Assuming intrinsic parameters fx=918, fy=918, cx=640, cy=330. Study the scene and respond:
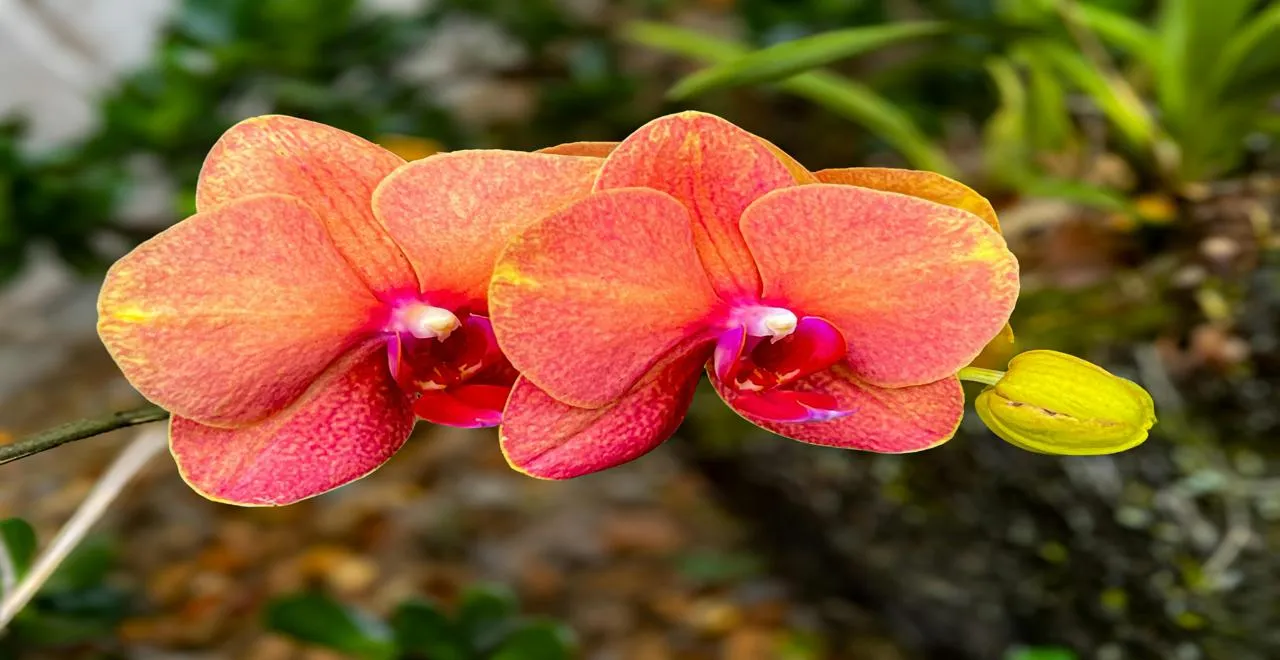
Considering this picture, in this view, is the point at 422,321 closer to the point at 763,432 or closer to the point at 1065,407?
the point at 1065,407

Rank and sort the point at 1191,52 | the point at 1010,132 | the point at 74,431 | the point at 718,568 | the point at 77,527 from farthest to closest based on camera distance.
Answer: the point at 718,568 → the point at 1010,132 → the point at 1191,52 → the point at 77,527 → the point at 74,431

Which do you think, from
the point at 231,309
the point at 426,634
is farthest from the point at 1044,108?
the point at 231,309

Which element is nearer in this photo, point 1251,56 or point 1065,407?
point 1065,407

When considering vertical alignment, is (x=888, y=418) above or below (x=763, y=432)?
above

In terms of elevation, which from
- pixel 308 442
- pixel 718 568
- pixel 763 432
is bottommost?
pixel 718 568

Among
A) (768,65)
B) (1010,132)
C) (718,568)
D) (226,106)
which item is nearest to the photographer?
(768,65)

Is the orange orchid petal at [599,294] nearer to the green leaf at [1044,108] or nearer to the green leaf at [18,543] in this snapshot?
the green leaf at [18,543]

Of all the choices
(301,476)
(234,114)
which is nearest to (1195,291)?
(301,476)
